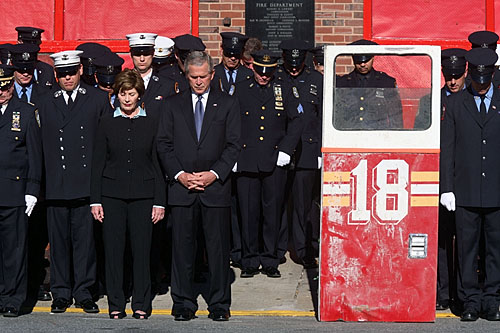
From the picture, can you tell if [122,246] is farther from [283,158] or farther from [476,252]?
[476,252]

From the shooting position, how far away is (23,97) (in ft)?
34.0

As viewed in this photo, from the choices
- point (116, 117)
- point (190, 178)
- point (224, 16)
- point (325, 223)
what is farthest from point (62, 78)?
point (224, 16)

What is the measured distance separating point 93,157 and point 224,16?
445 cm

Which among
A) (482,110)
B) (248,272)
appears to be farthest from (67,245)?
(482,110)

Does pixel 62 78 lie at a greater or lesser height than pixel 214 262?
greater

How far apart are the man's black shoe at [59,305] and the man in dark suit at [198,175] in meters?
0.95

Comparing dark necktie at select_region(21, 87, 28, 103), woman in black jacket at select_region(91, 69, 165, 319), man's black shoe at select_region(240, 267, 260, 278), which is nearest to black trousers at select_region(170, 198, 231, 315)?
woman in black jacket at select_region(91, 69, 165, 319)

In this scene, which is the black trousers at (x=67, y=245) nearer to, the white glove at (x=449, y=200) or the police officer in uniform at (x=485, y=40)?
the white glove at (x=449, y=200)

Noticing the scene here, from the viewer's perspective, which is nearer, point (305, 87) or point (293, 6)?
point (305, 87)

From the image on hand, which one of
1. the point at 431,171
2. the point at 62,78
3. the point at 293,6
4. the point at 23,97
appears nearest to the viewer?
the point at 431,171

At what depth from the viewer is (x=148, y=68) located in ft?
32.8

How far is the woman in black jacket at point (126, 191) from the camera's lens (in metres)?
8.88

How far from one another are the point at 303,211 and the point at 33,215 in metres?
2.69

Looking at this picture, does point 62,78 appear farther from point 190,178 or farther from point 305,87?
point 305,87
